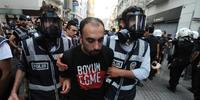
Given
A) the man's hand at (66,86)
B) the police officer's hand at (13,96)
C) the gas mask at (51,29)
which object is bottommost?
the police officer's hand at (13,96)

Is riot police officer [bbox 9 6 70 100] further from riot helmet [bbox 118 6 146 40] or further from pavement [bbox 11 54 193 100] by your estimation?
pavement [bbox 11 54 193 100]

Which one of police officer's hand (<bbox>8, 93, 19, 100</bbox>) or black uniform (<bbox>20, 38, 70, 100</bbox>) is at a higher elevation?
black uniform (<bbox>20, 38, 70, 100</bbox>)

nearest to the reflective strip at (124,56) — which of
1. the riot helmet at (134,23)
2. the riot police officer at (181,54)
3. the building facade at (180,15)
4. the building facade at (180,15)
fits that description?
the riot helmet at (134,23)

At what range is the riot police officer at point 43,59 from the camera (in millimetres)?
2771

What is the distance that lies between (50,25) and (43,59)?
35 cm

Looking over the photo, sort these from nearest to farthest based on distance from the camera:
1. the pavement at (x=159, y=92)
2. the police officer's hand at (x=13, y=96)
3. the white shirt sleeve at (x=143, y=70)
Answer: the police officer's hand at (x=13, y=96), the white shirt sleeve at (x=143, y=70), the pavement at (x=159, y=92)

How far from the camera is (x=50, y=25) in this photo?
277 cm

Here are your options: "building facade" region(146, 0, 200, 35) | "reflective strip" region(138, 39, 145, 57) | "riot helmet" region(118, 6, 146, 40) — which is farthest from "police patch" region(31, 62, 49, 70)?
"building facade" region(146, 0, 200, 35)

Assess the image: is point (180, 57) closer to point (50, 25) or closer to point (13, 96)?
point (50, 25)

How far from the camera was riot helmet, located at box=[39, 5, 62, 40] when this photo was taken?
2.73m

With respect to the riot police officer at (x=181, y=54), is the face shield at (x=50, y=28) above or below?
above

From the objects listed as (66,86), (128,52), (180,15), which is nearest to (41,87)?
(66,86)

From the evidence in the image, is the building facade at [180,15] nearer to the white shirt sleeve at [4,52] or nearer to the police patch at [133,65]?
the police patch at [133,65]

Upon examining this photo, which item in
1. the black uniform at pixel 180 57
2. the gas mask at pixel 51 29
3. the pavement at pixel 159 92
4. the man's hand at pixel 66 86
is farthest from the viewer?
the black uniform at pixel 180 57
